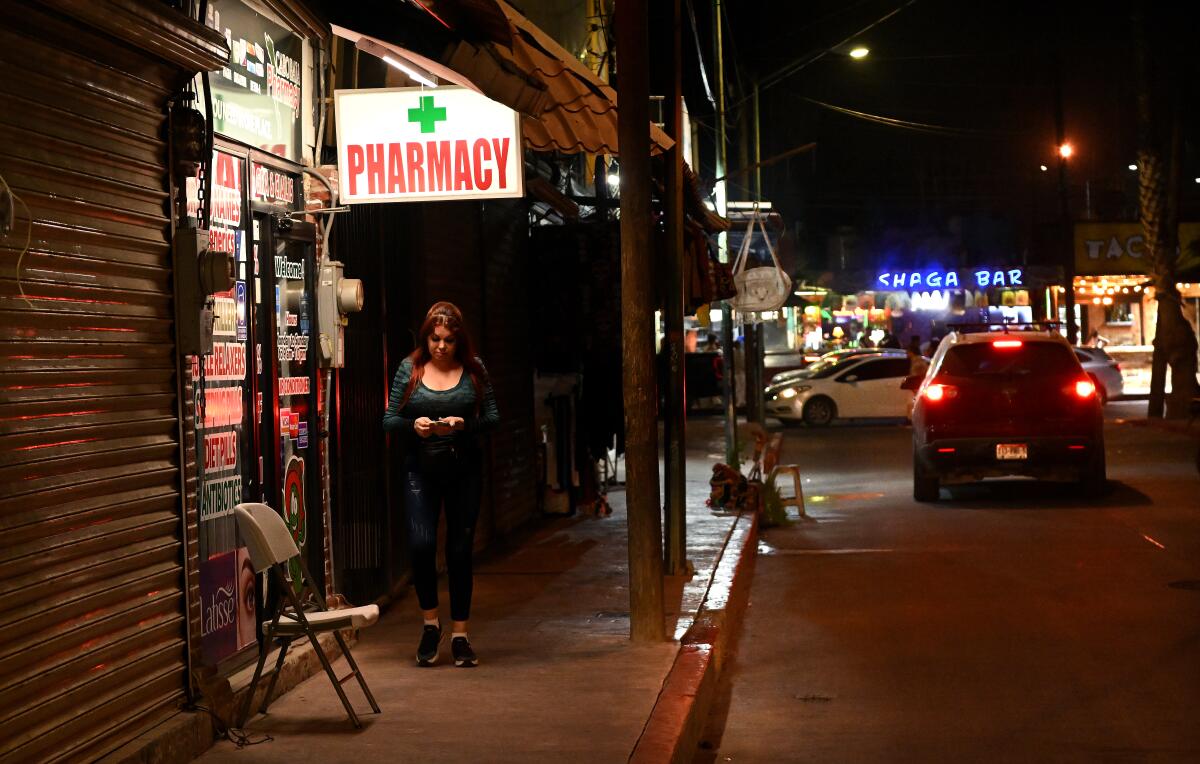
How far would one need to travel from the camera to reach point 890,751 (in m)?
6.41

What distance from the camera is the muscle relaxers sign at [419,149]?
26.1ft

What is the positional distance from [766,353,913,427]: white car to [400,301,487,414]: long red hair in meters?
22.7

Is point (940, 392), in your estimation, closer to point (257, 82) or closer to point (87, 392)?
point (257, 82)

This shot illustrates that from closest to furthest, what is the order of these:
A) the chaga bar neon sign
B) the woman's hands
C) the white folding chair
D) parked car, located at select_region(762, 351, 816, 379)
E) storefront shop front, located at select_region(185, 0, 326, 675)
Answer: the white folding chair → storefront shop front, located at select_region(185, 0, 326, 675) → the woman's hands → parked car, located at select_region(762, 351, 816, 379) → the chaga bar neon sign

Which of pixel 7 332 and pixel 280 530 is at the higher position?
pixel 7 332

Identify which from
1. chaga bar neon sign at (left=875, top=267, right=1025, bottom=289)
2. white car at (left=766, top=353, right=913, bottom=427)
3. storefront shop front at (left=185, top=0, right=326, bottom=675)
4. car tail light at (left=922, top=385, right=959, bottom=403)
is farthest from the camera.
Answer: chaga bar neon sign at (left=875, top=267, right=1025, bottom=289)

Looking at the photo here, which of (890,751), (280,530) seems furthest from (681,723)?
(280,530)

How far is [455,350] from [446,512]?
87cm

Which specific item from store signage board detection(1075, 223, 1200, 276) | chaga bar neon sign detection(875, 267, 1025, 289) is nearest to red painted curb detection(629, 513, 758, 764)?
store signage board detection(1075, 223, 1200, 276)

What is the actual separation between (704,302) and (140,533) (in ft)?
30.6

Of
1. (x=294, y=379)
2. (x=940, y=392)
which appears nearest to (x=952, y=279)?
(x=940, y=392)

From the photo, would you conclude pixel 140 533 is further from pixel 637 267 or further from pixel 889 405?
pixel 889 405

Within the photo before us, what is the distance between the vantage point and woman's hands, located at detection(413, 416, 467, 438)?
7.36 metres

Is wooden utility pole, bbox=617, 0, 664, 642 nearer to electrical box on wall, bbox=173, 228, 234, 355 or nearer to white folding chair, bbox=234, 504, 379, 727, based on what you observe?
white folding chair, bbox=234, 504, 379, 727
